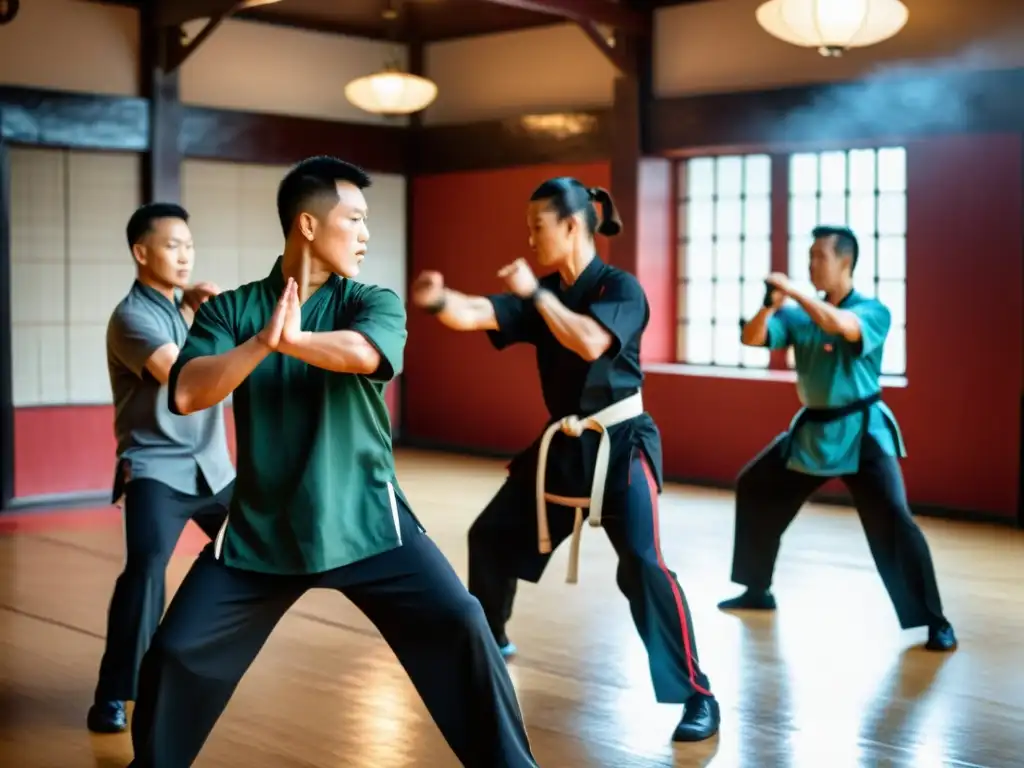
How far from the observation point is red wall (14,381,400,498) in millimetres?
7164

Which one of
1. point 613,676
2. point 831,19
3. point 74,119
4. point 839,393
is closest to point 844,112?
point 831,19

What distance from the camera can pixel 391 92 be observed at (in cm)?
741

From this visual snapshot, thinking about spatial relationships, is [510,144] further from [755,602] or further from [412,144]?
[755,602]

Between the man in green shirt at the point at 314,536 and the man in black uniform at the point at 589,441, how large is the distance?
68 centimetres

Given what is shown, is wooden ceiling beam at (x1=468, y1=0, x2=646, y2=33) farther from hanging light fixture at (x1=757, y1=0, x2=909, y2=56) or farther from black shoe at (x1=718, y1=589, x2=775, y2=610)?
black shoe at (x1=718, y1=589, x2=775, y2=610)

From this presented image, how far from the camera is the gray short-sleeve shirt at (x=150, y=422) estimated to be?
3578 millimetres

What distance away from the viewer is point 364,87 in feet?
24.2

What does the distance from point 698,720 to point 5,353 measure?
4.68m

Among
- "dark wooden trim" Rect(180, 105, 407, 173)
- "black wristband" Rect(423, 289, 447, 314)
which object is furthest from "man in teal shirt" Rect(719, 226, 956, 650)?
"dark wooden trim" Rect(180, 105, 407, 173)

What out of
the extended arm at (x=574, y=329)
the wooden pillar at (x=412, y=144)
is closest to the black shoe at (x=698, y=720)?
the extended arm at (x=574, y=329)

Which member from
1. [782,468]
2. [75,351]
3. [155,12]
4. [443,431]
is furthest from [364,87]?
[782,468]

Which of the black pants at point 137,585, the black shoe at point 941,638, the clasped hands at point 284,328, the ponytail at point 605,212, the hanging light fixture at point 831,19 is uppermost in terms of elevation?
the hanging light fixture at point 831,19

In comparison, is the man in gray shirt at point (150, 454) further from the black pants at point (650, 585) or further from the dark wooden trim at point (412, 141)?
the dark wooden trim at point (412, 141)

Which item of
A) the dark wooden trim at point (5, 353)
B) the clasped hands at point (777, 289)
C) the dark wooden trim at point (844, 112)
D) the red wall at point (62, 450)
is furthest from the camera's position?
the red wall at point (62, 450)
